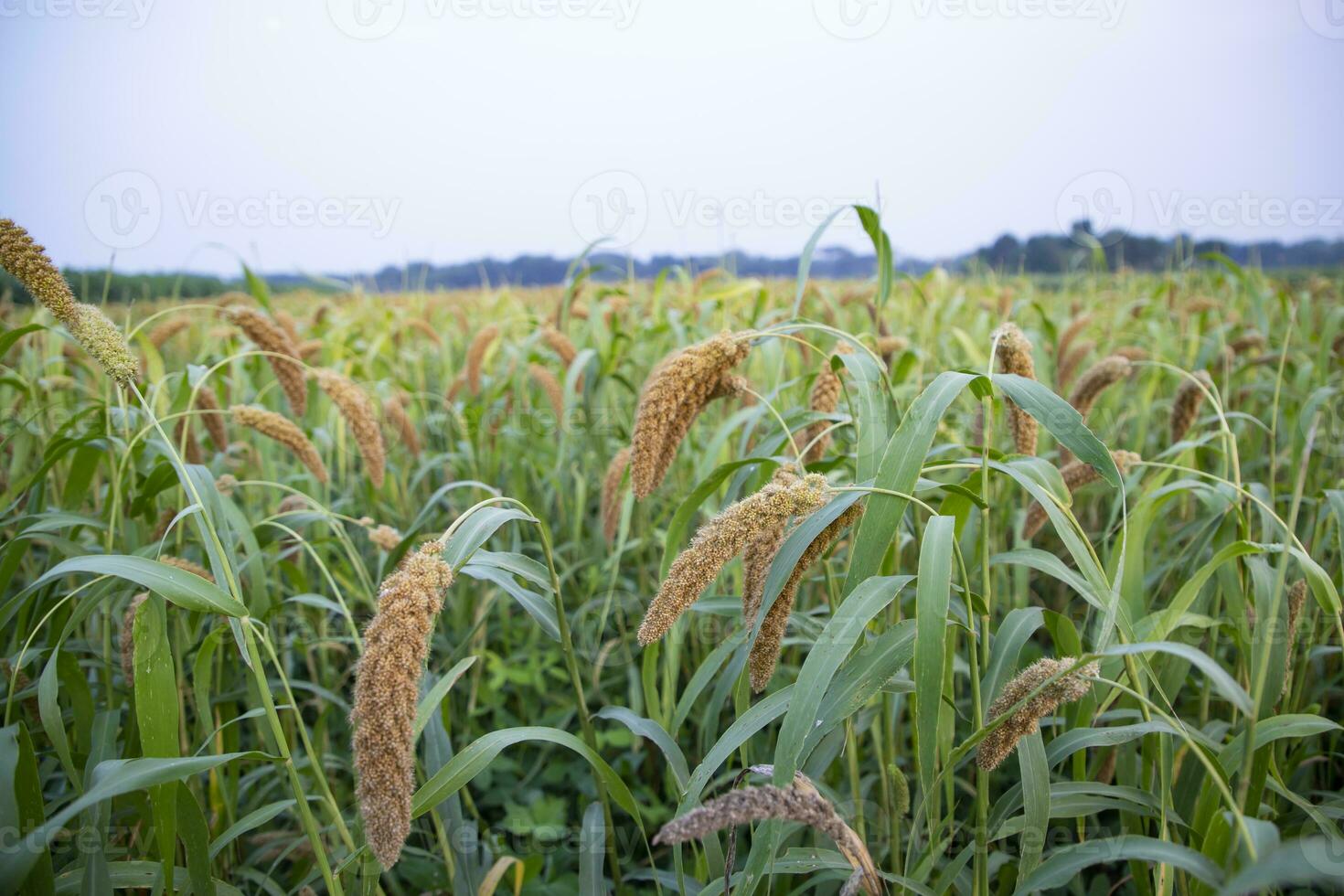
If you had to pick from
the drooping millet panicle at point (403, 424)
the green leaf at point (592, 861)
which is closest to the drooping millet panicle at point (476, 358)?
the drooping millet panicle at point (403, 424)

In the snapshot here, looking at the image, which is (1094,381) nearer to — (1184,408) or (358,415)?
(1184,408)

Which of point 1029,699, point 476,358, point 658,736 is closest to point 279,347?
point 476,358

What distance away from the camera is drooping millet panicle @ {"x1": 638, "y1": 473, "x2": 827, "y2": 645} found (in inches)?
37.0

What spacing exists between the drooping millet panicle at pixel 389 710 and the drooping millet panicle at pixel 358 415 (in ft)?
3.16

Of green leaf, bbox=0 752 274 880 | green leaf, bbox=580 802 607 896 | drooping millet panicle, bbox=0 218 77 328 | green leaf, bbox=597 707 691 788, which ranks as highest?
drooping millet panicle, bbox=0 218 77 328

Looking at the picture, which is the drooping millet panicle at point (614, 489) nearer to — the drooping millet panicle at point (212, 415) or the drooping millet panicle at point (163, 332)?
the drooping millet panicle at point (212, 415)

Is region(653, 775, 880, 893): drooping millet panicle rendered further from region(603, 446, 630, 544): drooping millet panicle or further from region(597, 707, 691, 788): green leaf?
region(603, 446, 630, 544): drooping millet panicle

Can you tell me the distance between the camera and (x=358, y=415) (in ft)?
5.70

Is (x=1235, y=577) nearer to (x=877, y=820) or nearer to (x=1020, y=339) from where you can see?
(x=1020, y=339)

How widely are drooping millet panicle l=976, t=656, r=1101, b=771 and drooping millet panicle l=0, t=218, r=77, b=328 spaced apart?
146 centimetres

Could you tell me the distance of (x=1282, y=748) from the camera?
1.69 meters

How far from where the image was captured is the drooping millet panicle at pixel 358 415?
1.71m

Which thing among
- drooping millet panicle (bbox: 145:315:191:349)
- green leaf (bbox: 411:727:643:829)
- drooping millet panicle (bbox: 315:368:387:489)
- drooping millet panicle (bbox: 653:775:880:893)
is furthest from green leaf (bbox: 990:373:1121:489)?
drooping millet panicle (bbox: 145:315:191:349)

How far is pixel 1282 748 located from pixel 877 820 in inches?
37.4
